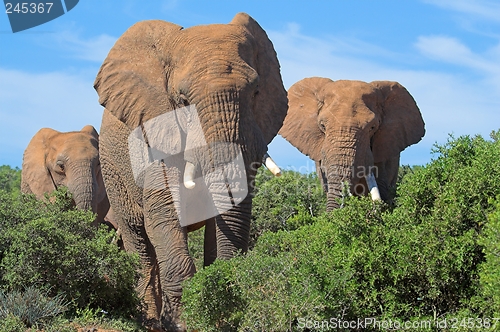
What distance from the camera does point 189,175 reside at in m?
8.77

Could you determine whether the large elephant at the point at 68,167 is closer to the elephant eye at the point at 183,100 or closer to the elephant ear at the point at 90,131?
the elephant ear at the point at 90,131

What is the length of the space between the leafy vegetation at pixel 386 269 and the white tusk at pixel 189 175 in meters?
0.96

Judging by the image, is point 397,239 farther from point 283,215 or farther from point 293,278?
point 283,215

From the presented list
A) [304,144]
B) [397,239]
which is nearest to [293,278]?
[397,239]

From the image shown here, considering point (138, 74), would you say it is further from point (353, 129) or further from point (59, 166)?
point (59, 166)

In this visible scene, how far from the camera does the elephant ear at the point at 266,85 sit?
913 cm

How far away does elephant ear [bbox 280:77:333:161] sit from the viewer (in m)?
15.8

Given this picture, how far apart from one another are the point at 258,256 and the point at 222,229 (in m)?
0.83

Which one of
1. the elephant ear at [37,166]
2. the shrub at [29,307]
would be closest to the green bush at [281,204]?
the elephant ear at [37,166]

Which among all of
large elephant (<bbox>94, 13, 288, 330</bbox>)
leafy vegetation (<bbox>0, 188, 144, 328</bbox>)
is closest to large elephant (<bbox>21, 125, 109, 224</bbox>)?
large elephant (<bbox>94, 13, 288, 330</bbox>)

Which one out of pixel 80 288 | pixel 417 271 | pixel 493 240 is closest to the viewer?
pixel 493 240

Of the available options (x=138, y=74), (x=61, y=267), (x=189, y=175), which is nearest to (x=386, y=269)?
(x=189, y=175)

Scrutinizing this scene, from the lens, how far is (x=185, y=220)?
29.5ft

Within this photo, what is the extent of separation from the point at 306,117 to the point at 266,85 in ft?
21.9
